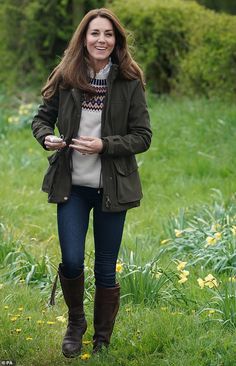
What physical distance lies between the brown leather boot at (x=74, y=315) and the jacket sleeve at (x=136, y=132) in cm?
70

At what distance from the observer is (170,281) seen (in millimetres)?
5469

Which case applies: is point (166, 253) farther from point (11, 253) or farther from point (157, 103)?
point (157, 103)

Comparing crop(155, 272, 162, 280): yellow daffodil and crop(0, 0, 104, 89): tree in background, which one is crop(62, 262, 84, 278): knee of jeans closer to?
crop(155, 272, 162, 280): yellow daffodil

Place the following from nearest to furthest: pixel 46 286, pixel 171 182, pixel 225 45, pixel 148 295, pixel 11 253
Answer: pixel 148 295
pixel 46 286
pixel 11 253
pixel 171 182
pixel 225 45

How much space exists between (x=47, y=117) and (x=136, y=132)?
0.49 meters

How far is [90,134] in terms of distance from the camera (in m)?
4.45

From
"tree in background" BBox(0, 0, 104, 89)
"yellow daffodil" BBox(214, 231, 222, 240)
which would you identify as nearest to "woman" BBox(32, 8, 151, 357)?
"yellow daffodil" BBox(214, 231, 222, 240)

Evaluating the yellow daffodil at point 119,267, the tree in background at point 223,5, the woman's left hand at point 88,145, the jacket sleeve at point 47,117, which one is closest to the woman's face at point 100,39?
the jacket sleeve at point 47,117

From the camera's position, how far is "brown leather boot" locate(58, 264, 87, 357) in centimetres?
459

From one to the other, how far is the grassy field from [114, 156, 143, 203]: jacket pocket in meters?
0.81

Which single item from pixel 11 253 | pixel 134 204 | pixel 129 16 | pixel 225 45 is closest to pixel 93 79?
pixel 134 204

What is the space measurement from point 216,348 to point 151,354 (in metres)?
0.33

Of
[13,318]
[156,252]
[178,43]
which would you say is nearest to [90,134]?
[13,318]

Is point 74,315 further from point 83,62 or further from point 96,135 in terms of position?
point 83,62
